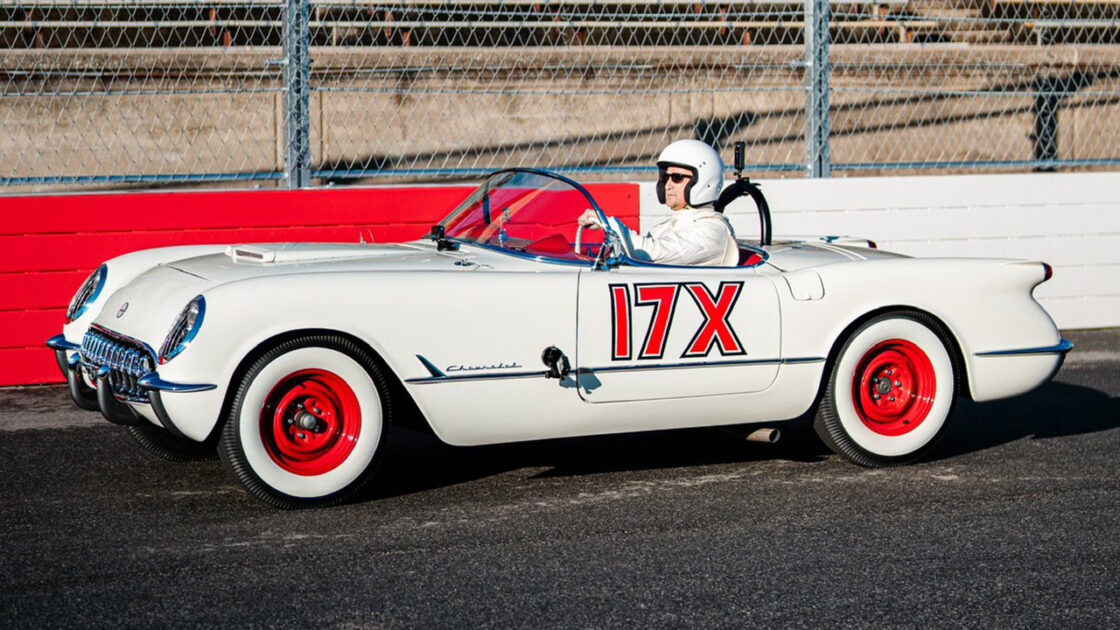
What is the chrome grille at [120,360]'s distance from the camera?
468 centimetres

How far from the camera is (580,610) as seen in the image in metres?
3.74

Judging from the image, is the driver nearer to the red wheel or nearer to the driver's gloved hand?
the driver's gloved hand

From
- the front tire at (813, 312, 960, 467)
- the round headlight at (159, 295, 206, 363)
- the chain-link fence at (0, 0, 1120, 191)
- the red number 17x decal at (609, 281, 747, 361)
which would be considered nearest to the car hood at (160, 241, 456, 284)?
the round headlight at (159, 295, 206, 363)

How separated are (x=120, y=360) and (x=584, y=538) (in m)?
1.73

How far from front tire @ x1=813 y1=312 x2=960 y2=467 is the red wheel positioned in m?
1.93

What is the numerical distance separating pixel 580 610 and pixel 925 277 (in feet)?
8.37

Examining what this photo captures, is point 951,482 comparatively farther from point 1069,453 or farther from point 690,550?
point 690,550

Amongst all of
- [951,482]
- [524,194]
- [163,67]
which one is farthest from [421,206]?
[163,67]

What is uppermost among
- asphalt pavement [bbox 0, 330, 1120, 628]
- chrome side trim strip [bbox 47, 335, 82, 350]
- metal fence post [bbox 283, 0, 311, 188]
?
metal fence post [bbox 283, 0, 311, 188]

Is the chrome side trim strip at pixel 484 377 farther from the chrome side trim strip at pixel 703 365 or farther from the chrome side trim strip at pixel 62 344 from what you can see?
the chrome side trim strip at pixel 62 344

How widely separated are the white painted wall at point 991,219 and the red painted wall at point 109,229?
2530 mm

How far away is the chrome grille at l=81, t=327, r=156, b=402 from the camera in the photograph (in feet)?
15.4

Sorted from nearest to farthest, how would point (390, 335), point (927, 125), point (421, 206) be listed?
point (390, 335) → point (421, 206) → point (927, 125)

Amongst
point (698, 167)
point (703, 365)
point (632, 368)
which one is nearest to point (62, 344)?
point (632, 368)
